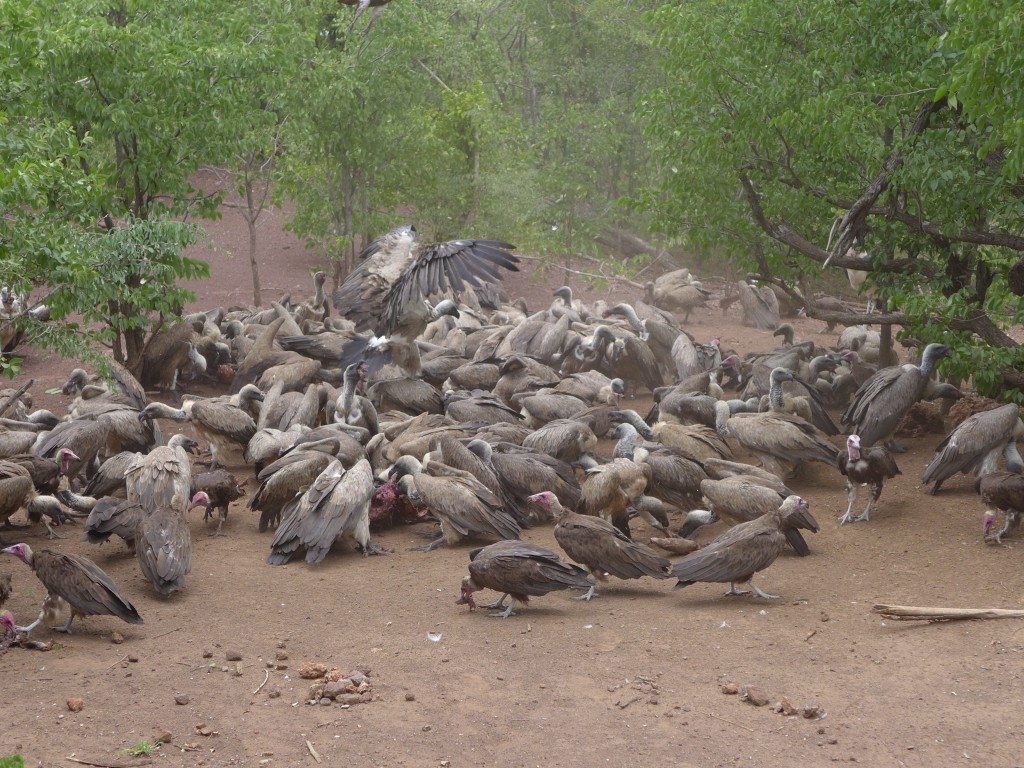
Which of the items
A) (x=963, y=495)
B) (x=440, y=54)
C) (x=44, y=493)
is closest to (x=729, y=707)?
(x=963, y=495)

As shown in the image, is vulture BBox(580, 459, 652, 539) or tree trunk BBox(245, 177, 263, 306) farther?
tree trunk BBox(245, 177, 263, 306)

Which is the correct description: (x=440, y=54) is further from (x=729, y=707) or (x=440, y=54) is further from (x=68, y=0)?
(x=729, y=707)

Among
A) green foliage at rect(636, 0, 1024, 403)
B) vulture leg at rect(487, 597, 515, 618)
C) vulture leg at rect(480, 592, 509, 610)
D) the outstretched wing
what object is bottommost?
vulture leg at rect(480, 592, 509, 610)

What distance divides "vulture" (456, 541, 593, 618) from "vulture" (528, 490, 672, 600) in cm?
28

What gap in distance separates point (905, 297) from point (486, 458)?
400 centimetres

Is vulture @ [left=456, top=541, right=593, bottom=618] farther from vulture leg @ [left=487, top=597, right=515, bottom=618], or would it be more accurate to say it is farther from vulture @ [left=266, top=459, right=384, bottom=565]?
vulture @ [left=266, top=459, right=384, bottom=565]

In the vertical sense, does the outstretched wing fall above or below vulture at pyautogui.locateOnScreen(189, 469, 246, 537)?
above

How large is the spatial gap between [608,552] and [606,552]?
0.5 inches

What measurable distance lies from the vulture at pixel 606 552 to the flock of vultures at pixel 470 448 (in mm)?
15

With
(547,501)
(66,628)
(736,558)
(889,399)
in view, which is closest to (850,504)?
(889,399)

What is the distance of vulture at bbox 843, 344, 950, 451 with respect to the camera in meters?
10.1

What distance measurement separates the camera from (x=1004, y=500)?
7.73 m

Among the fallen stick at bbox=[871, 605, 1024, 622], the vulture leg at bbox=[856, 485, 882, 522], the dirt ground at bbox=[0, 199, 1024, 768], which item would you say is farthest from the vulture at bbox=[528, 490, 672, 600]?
the vulture leg at bbox=[856, 485, 882, 522]

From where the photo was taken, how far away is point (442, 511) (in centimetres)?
838
